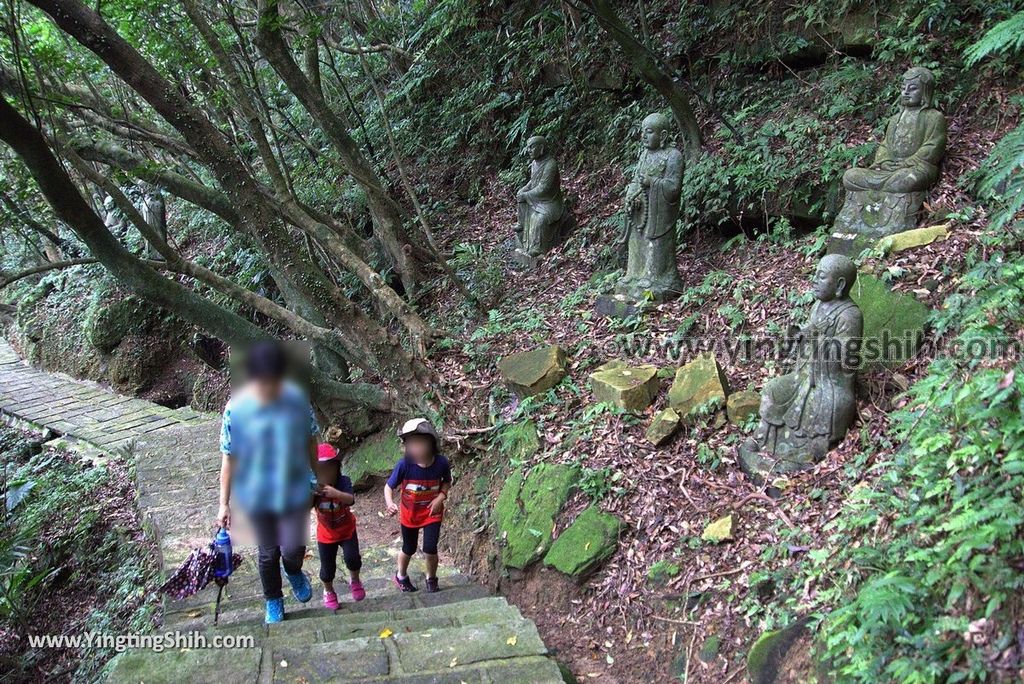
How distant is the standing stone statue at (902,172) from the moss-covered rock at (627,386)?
2.54 metres

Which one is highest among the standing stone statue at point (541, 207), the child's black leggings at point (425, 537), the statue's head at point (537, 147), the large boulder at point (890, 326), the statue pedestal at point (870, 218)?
the statue's head at point (537, 147)

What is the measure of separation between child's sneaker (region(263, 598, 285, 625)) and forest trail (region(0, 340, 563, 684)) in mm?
58

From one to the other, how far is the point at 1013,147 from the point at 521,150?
711cm

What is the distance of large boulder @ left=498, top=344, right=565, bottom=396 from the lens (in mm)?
6055

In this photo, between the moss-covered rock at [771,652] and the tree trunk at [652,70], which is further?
the tree trunk at [652,70]

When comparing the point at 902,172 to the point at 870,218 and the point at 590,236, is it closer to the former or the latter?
the point at 870,218

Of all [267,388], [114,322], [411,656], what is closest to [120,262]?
[267,388]

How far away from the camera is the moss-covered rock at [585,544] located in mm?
4551

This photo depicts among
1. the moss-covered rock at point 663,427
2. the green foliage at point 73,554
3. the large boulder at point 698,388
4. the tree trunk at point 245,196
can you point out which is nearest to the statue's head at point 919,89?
the large boulder at point 698,388

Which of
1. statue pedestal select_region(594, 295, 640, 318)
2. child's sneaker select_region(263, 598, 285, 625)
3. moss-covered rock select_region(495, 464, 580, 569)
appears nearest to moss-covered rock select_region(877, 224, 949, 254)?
statue pedestal select_region(594, 295, 640, 318)

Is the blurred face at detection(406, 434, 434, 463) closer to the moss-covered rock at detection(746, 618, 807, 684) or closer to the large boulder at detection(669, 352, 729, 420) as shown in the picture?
the large boulder at detection(669, 352, 729, 420)

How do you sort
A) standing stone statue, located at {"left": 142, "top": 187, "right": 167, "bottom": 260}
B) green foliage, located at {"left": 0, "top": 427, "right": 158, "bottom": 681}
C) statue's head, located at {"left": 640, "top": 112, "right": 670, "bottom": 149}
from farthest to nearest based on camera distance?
standing stone statue, located at {"left": 142, "top": 187, "right": 167, "bottom": 260} < statue's head, located at {"left": 640, "top": 112, "right": 670, "bottom": 149} < green foliage, located at {"left": 0, "top": 427, "right": 158, "bottom": 681}

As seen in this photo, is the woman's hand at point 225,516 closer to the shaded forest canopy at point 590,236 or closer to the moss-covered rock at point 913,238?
the shaded forest canopy at point 590,236

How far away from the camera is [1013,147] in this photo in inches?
181
